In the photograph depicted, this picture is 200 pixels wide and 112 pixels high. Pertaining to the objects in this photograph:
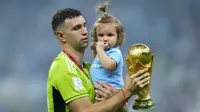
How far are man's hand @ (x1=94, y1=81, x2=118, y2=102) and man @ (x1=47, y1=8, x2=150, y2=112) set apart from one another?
0.03m

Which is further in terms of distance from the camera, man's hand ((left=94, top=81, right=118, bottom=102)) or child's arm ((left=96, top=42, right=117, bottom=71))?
child's arm ((left=96, top=42, right=117, bottom=71))

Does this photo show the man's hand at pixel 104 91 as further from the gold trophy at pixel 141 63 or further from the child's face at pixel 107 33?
the child's face at pixel 107 33

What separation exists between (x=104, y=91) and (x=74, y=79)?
0.83 feet

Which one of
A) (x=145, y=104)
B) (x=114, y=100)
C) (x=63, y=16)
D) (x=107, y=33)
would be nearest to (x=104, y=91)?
(x=114, y=100)

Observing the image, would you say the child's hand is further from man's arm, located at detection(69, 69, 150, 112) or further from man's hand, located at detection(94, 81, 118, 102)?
man's arm, located at detection(69, 69, 150, 112)

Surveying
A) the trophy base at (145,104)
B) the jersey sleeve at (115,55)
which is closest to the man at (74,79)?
the trophy base at (145,104)

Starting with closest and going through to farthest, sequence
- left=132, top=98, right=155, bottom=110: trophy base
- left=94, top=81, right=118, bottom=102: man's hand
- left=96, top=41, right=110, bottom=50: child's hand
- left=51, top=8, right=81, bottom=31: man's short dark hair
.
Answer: left=132, top=98, right=155, bottom=110: trophy base
left=94, top=81, right=118, bottom=102: man's hand
left=51, top=8, right=81, bottom=31: man's short dark hair
left=96, top=41, right=110, bottom=50: child's hand

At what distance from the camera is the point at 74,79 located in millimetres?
Result: 3830

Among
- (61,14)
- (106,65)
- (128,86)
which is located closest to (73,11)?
(61,14)

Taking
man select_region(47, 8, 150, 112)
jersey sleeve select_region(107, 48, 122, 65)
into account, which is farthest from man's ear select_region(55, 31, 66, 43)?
jersey sleeve select_region(107, 48, 122, 65)

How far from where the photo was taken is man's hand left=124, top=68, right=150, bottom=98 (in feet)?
12.0

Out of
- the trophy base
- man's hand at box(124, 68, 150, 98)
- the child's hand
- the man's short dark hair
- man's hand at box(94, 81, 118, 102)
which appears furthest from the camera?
the child's hand

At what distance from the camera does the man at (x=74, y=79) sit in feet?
12.3

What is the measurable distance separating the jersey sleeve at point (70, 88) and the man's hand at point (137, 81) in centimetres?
31
